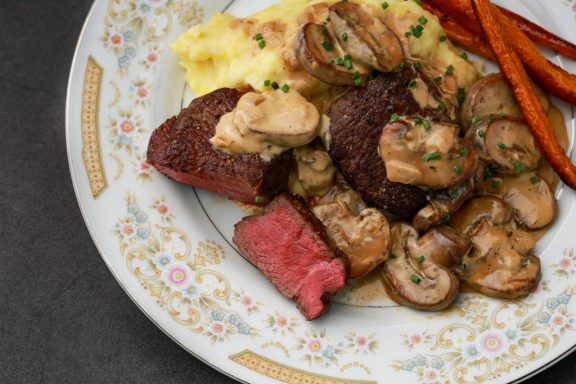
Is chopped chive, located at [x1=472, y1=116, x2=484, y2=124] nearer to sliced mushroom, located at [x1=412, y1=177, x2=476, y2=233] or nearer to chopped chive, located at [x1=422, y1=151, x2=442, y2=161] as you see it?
sliced mushroom, located at [x1=412, y1=177, x2=476, y2=233]

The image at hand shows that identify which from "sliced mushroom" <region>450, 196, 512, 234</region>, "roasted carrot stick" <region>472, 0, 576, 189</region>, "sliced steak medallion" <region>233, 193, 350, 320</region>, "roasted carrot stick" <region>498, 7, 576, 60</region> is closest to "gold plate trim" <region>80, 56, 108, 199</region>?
"sliced steak medallion" <region>233, 193, 350, 320</region>

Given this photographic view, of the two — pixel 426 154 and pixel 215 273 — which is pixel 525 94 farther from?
pixel 215 273

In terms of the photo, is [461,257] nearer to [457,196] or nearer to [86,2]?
[457,196]

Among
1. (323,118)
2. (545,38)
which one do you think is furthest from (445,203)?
(545,38)

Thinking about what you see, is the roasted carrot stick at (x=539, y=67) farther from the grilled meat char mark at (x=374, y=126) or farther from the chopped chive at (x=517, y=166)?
the grilled meat char mark at (x=374, y=126)

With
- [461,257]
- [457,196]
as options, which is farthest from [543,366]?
[457,196]

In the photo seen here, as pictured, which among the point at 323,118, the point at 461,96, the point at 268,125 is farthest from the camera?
the point at 461,96

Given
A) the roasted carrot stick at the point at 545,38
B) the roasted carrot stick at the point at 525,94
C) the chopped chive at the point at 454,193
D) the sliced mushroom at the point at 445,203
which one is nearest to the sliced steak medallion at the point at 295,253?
the sliced mushroom at the point at 445,203
